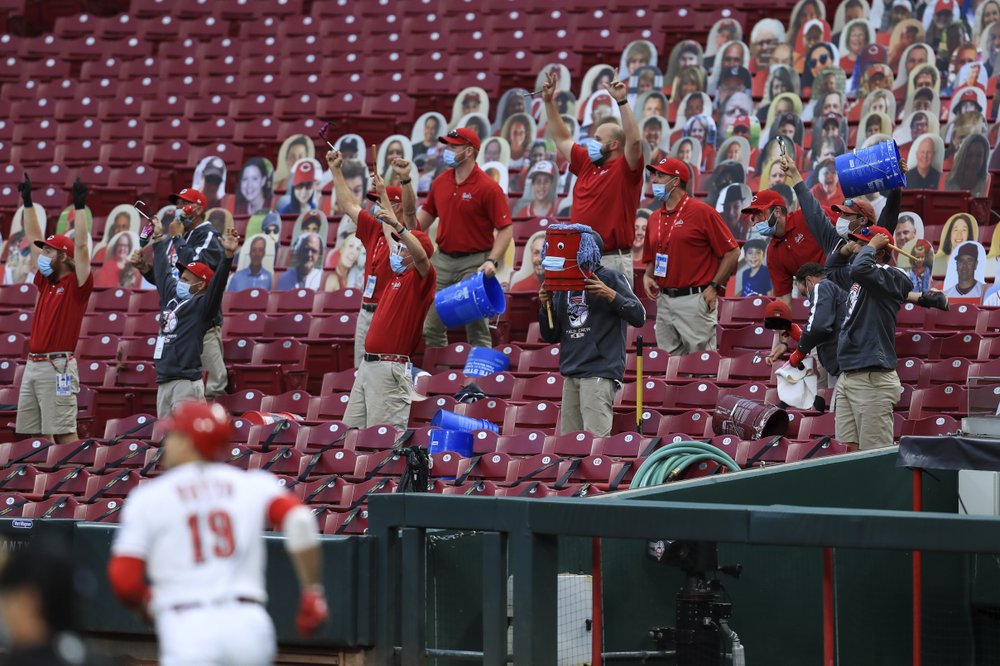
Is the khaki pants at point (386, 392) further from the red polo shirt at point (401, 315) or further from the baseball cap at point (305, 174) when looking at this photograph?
the baseball cap at point (305, 174)

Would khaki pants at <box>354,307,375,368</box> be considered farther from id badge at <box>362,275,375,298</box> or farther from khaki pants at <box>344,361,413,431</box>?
khaki pants at <box>344,361,413,431</box>

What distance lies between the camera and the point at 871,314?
28.1 feet

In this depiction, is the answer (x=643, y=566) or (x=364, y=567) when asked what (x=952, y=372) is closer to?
(x=643, y=566)

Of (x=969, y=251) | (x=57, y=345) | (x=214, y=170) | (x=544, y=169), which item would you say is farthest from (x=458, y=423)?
(x=214, y=170)

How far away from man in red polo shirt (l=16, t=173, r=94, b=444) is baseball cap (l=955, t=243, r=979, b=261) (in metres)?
6.36

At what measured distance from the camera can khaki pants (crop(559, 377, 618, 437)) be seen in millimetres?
9180

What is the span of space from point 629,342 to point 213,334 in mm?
3015

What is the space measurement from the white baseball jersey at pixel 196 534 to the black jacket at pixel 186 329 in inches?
235

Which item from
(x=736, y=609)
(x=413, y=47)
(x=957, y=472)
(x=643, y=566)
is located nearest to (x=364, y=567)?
(x=643, y=566)

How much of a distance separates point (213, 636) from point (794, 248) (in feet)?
21.1

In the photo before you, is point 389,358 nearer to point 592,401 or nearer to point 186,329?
point 592,401

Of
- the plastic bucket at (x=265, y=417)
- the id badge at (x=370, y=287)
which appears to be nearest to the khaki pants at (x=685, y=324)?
the id badge at (x=370, y=287)

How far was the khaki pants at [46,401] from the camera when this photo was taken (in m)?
11.1

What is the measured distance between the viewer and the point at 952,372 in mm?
9688
